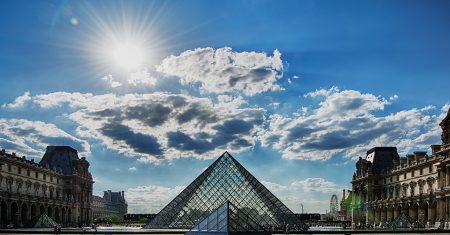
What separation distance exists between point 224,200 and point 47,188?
1514 inches

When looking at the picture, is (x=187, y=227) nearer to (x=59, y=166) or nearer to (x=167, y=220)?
(x=167, y=220)

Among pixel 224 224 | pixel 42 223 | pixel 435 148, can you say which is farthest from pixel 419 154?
pixel 224 224

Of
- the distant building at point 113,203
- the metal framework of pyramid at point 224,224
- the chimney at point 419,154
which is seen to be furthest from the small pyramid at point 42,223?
the distant building at point 113,203

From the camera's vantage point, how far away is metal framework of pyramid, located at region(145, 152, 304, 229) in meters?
39.2

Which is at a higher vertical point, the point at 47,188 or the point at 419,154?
the point at 419,154

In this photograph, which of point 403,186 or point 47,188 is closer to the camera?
point 403,186

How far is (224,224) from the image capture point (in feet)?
88.4

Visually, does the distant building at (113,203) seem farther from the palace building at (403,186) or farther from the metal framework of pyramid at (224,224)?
the metal framework of pyramid at (224,224)

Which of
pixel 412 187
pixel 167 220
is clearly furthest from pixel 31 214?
pixel 412 187

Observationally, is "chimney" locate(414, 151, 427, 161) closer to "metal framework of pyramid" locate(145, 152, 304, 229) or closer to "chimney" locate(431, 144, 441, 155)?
"chimney" locate(431, 144, 441, 155)

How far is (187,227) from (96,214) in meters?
116

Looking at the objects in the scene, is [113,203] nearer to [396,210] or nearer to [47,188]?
[47,188]

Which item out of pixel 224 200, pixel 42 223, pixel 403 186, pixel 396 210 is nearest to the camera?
pixel 224 200

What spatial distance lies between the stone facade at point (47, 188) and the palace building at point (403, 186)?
40604mm
